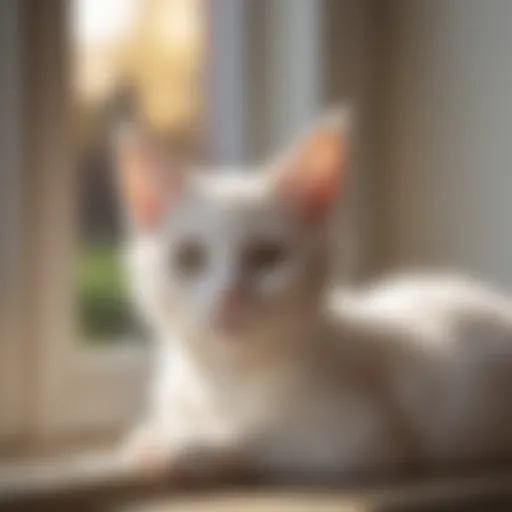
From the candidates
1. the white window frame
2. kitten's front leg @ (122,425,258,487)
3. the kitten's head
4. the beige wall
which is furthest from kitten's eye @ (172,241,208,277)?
the beige wall

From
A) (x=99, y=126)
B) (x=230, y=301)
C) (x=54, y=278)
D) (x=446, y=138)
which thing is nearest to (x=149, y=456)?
(x=230, y=301)

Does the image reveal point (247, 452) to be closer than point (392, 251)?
Yes

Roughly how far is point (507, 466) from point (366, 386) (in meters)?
0.15

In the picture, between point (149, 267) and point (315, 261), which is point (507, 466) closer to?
point (315, 261)

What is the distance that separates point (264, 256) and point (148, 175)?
135 millimetres

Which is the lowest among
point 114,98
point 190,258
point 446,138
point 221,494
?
point 221,494

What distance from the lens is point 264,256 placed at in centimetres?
97

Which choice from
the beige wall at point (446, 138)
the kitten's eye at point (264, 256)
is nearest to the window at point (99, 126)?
the beige wall at point (446, 138)

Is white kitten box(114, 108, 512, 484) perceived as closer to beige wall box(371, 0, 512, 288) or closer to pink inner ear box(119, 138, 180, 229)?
pink inner ear box(119, 138, 180, 229)

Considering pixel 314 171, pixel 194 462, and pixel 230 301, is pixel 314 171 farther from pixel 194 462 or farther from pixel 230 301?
pixel 194 462

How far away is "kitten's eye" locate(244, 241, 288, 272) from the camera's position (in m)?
0.96

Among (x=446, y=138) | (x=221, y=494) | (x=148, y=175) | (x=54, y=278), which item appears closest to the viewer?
(x=221, y=494)

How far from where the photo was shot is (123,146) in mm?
998

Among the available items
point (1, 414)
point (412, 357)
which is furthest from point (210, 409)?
point (1, 414)
